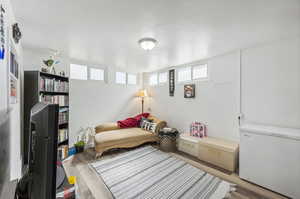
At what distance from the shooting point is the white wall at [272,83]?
80.7 inches

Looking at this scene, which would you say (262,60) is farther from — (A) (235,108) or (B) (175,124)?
(B) (175,124)

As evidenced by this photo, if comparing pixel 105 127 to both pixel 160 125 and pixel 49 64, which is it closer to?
pixel 160 125

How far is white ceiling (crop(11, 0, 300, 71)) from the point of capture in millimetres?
1327

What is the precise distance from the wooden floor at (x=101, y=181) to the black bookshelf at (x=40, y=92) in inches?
21.4

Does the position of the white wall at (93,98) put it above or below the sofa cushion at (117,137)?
above

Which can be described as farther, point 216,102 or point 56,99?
point 216,102

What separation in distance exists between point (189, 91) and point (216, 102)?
75cm

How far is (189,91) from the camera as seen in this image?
11.4 feet

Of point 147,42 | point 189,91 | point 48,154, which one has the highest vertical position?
point 147,42

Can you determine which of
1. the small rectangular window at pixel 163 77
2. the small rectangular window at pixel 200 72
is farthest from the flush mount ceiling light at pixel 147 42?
the small rectangular window at pixel 163 77

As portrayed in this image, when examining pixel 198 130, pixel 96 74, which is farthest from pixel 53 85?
pixel 198 130

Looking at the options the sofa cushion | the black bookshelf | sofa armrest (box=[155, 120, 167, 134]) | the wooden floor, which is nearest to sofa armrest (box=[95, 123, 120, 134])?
the sofa cushion

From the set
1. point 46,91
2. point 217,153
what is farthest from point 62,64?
point 217,153

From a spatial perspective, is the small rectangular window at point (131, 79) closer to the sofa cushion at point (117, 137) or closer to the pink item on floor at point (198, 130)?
the sofa cushion at point (117, 137)
